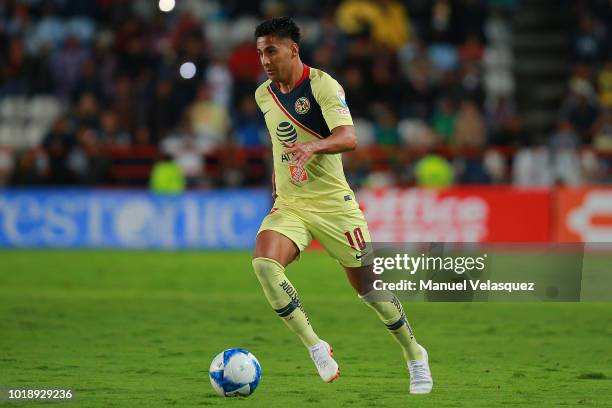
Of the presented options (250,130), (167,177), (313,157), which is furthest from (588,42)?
(313,157)

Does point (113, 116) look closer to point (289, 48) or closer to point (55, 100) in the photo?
point (55, 100)

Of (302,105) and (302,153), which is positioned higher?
(302,105)

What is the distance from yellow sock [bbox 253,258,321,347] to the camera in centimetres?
805

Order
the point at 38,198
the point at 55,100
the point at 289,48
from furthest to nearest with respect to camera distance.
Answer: the point at 55,100
the point at 38,198
the point at 289,48

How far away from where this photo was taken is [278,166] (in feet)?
27.9

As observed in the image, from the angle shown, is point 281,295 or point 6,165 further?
point 6,165

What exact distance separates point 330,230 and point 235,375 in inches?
45.3

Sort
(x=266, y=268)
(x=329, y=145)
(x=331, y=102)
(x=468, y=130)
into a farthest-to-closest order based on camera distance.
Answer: (x=468, y=130) → (x=331, y=102) → (x=266, y=268) → (x=329, y=145)

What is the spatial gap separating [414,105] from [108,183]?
5.47m

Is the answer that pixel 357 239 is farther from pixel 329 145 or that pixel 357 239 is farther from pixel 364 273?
pixel 329 145

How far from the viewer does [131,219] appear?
20.7 metres

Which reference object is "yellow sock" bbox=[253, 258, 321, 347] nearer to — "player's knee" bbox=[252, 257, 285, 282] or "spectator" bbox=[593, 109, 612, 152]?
"player's knee" bbox=[252, 257, 285, 282]

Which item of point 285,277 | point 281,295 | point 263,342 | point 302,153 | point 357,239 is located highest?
point 302,153

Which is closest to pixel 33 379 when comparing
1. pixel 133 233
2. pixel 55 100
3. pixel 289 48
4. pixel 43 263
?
pixel 289 48
